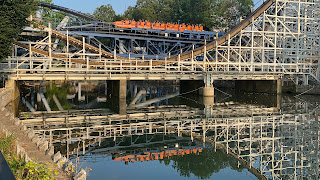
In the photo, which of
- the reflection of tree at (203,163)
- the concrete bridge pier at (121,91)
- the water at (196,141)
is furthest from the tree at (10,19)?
the reflection of tree at (203,163)

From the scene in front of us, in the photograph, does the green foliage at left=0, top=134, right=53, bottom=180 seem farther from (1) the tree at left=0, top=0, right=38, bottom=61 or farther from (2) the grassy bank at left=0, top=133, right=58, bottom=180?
(1) the tree at left=0, top=0, right=38, bottom=61

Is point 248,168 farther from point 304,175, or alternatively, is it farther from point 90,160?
point 90,160

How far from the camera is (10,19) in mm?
22281

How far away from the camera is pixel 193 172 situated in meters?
9.61

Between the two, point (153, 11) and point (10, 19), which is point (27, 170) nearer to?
point (10, 19)

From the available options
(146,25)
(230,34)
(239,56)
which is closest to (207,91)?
(239,56)

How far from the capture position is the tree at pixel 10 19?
2052 centimetres

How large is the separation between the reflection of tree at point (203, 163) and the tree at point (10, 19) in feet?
46.4

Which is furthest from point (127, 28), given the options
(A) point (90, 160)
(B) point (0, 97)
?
(A) point (90, 160)

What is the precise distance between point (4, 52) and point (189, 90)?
20.6 m

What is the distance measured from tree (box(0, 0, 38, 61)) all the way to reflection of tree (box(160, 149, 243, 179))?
1415 centimetres

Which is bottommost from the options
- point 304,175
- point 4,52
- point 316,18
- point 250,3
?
point 304,175

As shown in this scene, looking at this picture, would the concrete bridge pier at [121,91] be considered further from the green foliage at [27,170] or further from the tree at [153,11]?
the tree at [153,11]

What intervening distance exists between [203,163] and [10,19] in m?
17.3
